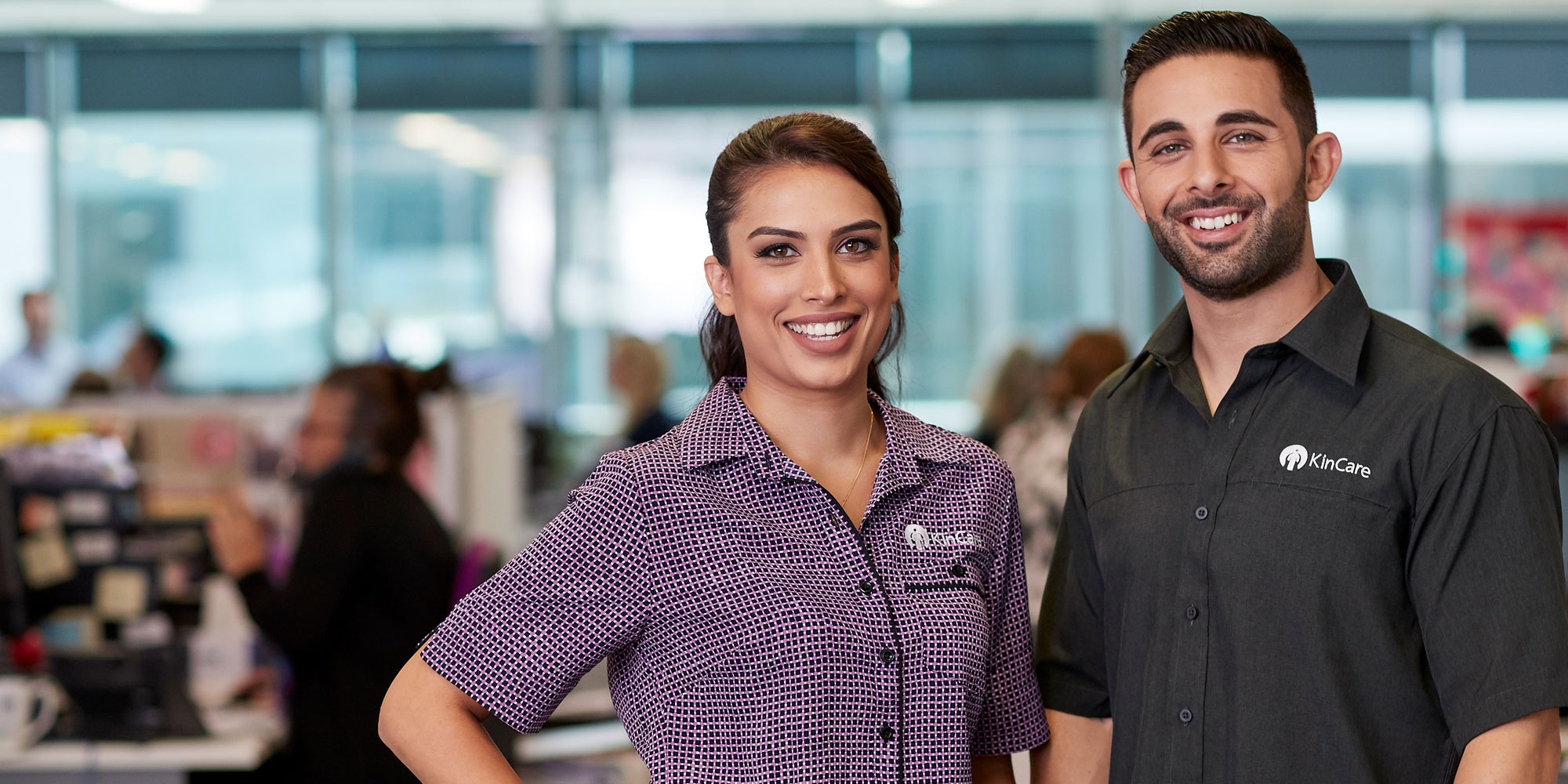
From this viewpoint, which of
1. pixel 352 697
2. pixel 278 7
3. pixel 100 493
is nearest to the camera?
pixel 352 697

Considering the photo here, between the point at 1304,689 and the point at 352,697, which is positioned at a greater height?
the point at 1304,689

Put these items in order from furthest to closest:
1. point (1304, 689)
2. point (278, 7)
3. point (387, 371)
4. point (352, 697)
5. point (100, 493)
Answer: point (278, 7) < point (100, 493) < point (387, 371) < point (352, 697) < point (1304, 689)

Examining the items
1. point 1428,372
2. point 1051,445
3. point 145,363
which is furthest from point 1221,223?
point 145,363

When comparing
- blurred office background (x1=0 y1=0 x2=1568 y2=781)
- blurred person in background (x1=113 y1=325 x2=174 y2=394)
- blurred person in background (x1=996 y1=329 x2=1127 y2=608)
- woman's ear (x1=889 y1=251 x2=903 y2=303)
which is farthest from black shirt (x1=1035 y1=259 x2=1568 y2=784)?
blurred office background (x1=0 y1=0 x2=1568 y2=781)

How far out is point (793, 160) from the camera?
1479 millimetres

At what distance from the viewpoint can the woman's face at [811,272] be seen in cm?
145

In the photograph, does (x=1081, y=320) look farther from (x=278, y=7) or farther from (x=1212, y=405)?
(x=1212, y=405)

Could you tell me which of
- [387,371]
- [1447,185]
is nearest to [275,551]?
[387,371]

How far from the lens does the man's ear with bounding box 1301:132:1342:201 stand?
4.87 ft

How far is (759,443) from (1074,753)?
1.80 ft

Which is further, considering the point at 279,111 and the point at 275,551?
the point at 279,111

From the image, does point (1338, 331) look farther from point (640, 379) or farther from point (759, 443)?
point (640, 379)

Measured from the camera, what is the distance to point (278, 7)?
326 inches

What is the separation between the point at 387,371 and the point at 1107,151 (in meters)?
6.28
